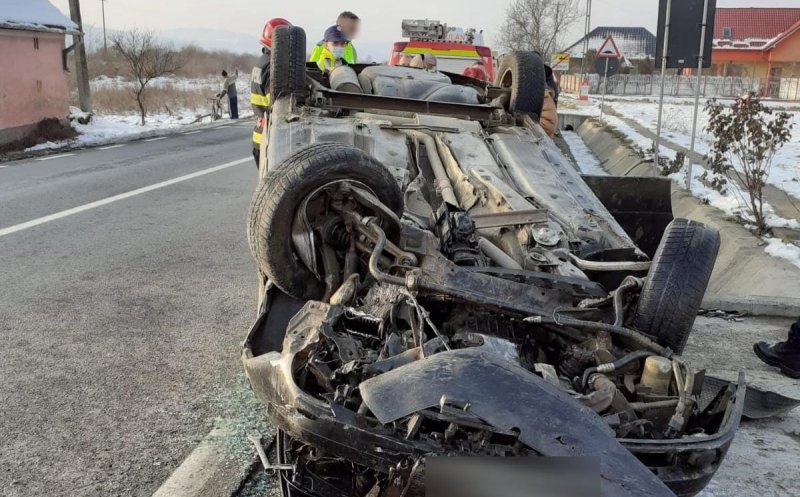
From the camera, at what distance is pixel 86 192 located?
930cm

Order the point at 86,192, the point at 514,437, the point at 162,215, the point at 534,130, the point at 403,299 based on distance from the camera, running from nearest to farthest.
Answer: the point at 514,437, the point at 403,299, the point at 534,130, the point at 162,215, the point at 86,192


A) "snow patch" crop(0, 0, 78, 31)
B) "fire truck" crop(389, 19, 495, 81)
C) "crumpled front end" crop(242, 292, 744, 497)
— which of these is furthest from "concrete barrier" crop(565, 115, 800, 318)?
"snow patch" crop(0, 0, 78, 31)

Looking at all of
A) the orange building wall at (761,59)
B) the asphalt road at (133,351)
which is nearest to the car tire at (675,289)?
the asphalt road at (133,351)

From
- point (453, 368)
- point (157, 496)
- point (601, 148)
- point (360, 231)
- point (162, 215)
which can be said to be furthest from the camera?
point (601, 148)

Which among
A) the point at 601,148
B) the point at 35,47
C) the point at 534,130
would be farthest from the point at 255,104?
the point at 35,47

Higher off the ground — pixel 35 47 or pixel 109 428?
pixel 35 47

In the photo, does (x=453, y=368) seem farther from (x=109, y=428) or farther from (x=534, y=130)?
(x=534, y=130)

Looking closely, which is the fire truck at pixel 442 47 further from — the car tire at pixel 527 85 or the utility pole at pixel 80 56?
the utility pole at pixel 80 56

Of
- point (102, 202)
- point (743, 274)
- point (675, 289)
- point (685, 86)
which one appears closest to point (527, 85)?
point (743, 274)

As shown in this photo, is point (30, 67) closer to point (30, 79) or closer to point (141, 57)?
point (30, 79)

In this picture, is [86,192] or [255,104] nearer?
[255,104]

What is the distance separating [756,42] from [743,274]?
2068 inches

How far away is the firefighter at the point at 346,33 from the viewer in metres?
7.80

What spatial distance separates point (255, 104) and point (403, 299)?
4381mm
